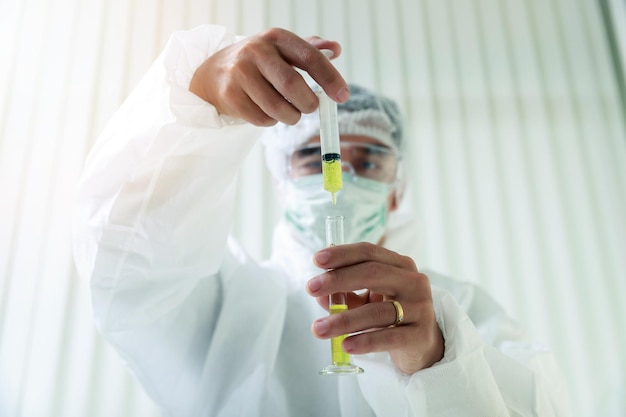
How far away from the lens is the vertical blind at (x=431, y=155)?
1.54 metres

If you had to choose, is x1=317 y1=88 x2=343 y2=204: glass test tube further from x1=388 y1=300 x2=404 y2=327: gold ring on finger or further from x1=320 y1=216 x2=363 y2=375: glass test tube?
x1=388 y1=300 x2=404 y2=327: gold ring on finger

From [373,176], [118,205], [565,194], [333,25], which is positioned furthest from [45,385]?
[565,194]

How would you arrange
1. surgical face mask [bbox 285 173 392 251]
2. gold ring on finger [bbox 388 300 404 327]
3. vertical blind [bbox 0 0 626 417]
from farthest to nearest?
vertical blind [bbox 0 0 626 417] < surgical face mask [bbox 285 173 392 251] < gold ring on finger [bbox 388 300 404 327]

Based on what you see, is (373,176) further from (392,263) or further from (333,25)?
(333,25)

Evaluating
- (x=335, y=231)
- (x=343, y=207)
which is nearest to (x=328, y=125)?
(x=335, y=231)

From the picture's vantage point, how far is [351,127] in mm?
1361

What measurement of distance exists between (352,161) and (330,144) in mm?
511

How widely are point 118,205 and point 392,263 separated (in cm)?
48

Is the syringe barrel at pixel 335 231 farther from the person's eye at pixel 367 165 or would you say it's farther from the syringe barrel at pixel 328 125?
the person's eye at pixel 367 165

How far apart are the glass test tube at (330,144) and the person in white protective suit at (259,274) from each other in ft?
0.14

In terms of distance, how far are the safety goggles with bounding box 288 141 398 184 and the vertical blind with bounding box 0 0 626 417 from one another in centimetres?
24

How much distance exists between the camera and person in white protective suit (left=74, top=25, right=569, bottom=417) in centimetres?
76

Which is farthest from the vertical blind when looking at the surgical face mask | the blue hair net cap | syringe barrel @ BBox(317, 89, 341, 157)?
syringe barrel @ BBox(317, 89, 341, 157)

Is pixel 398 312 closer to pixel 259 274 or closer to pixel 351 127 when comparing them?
pixel 259 274
